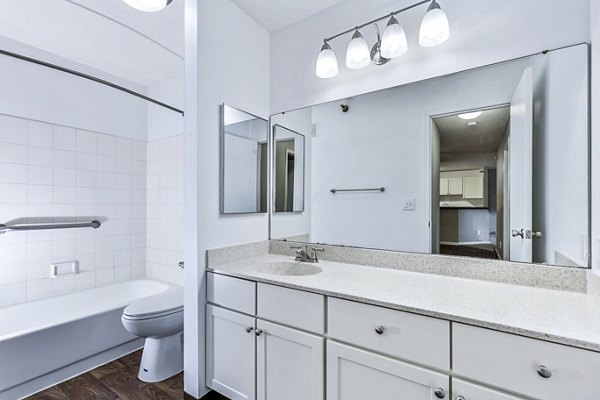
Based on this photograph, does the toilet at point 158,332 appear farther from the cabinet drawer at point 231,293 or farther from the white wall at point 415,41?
the white wall at point 415,41

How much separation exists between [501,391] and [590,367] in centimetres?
24

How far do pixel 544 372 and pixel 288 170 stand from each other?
1645 mm

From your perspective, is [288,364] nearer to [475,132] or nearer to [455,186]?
[455,186]

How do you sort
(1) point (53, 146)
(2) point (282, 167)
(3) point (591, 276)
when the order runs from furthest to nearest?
1. (1) point (53, 146)
2. (2) point (282, 167)
3. (3) point (591, 276)

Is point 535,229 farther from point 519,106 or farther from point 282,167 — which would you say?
point 282,167

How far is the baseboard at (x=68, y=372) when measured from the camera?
1.70 meters

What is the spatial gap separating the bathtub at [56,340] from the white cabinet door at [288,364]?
1.42m

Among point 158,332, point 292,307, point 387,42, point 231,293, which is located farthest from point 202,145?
point 158,332

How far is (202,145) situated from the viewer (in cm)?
163

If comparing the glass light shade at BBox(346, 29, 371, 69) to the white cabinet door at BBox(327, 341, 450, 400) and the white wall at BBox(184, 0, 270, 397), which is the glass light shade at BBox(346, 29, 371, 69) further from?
the white cabinet door at BBox(327, 341, 450, 400)

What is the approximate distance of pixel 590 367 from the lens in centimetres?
76

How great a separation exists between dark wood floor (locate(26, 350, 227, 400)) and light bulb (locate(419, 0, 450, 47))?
2.22 metres

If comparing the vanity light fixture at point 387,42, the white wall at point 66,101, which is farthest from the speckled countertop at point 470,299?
the white wall at point 66,101

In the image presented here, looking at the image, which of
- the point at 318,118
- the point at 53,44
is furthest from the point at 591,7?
the point at 53,44
